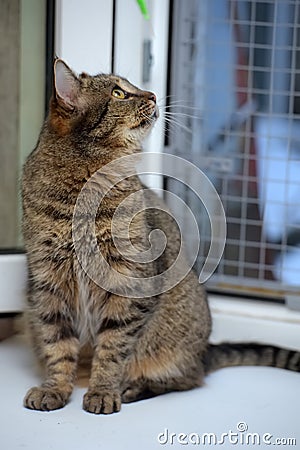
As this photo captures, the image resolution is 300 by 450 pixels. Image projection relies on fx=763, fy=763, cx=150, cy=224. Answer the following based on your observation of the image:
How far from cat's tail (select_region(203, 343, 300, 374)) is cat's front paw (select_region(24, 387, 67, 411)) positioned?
38 cm

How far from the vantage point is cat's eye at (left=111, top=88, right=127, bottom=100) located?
55.5 inches

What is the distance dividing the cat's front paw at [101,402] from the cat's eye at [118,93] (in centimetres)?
54

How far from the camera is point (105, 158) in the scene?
1392 mm

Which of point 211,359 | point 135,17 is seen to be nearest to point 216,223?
point 211,359

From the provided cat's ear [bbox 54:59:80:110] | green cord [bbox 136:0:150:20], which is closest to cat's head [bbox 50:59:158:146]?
cat's ear [bbox 54:59:80:110]

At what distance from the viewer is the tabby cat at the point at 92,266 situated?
138 centimetres

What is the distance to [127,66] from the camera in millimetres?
1690

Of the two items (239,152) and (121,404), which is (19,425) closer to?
(121,404)

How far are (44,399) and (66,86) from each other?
1.84 feet
